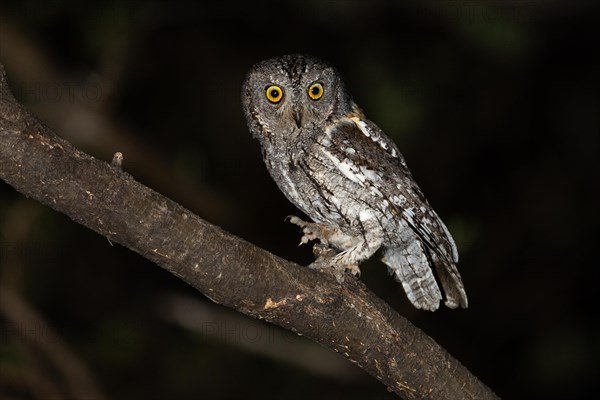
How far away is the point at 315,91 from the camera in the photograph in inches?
113

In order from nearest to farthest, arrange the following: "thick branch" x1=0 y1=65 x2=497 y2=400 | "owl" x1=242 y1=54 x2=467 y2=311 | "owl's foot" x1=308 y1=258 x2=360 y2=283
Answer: "thick branch" x1=0 y1=65 x2=497 y2=400 < "owl's foot" x1=308 y1=258 x2=360 y2=283 < "owl" x1=242 y1=54 x2=467 y2=311

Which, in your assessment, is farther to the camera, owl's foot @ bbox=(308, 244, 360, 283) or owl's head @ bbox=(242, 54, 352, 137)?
owl's head @ bbox=(242, 54, 352, 137)

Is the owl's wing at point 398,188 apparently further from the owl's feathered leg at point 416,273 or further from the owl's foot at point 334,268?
the owl's foot at point 334,268

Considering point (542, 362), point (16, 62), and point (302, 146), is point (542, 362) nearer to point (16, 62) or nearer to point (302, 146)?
point (302, 146)

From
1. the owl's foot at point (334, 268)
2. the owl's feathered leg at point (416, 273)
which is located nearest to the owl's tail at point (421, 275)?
the owl's feathered leg at point (416, 273)

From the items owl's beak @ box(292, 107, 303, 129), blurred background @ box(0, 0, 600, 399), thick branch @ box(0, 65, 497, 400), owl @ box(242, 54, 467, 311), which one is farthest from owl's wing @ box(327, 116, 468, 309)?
blurred background @ box(0, 0, 600, 399)

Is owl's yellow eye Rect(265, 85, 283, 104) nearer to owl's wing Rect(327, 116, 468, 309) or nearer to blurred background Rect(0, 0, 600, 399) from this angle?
owl's wing Rect(327, 116, 468, 309)

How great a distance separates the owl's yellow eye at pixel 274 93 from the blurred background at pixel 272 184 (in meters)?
1.46

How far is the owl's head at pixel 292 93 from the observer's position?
2830 millimetres

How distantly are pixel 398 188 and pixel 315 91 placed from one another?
18.3 inches

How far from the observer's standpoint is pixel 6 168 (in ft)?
5.54

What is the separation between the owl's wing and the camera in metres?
2.80

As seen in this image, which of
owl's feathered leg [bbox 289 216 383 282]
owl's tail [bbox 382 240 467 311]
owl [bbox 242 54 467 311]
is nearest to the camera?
owl's feathered leg [bbox 289 216 383 282]

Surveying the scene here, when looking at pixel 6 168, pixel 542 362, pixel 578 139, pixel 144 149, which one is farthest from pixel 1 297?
pixel 578 139
